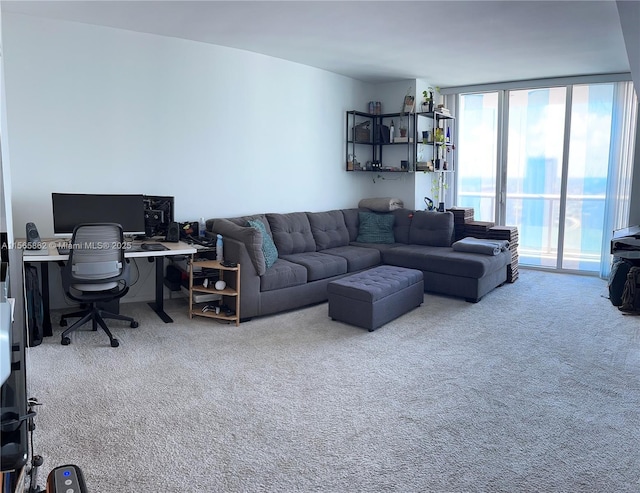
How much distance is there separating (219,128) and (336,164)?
6.26ft

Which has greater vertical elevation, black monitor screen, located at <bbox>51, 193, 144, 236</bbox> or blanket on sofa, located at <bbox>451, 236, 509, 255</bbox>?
black monitor screen, located at <bbox>51, 193, 144, 236</bbox>

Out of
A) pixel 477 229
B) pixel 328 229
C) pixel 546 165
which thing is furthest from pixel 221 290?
pixel 546 165

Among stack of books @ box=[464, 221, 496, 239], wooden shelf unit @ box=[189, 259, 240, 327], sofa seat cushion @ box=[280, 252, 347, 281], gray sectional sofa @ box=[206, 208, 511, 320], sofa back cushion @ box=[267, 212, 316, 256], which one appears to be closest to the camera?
wooden shelf unit @ box=[189, 259, 240, 327]

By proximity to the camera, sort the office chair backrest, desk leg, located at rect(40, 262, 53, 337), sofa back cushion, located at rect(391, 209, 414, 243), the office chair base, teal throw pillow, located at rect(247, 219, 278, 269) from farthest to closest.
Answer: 1. sofa back cushion, located at rect(391, 209, 414, 243)
2. teal throw pillow, located at rect(247, 219, 278, 269)
3. desk leg, located at rect(40, 262, 53, 337)
4. the office chair base
5. the office chair backrest

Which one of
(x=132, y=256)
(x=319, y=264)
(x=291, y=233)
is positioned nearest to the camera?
(x=132, y=256)

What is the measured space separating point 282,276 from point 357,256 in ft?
3.91

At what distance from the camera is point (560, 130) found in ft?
21.5

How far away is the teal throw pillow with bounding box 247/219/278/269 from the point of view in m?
4.74

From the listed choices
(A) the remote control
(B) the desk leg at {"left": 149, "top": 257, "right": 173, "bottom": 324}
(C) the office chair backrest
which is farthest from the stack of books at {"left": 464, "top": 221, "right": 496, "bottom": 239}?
(A) the remote control

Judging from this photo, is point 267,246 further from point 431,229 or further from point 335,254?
point 431,229

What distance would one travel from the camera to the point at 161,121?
4.78 metres

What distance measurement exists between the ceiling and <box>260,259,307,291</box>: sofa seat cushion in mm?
2170

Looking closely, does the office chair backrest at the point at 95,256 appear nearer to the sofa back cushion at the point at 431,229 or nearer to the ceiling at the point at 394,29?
the ceiling at the point at 394,29

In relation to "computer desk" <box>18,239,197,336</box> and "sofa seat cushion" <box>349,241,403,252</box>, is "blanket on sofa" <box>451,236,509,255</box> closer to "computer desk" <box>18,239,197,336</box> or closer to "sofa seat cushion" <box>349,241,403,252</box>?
"sofa seat cushion" <box>349,241,403,252</box>
